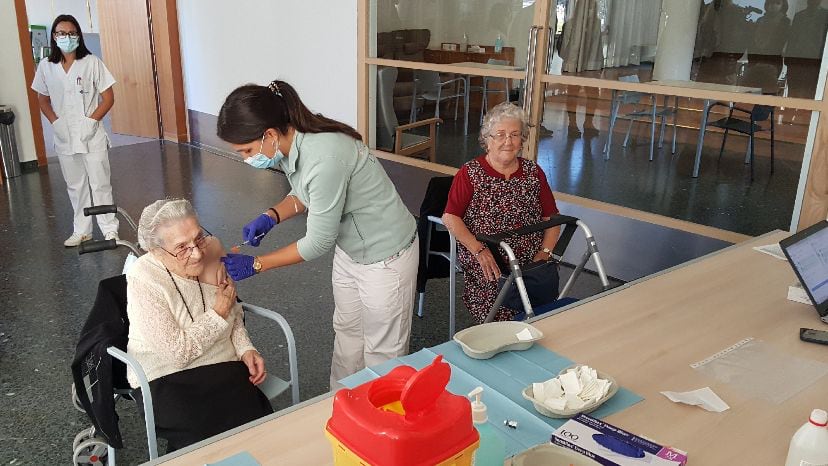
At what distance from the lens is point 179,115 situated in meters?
7.27

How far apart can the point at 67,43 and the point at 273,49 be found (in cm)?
206

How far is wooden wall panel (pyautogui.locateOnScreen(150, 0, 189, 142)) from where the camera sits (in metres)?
6.90

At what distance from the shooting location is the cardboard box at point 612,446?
130 cm

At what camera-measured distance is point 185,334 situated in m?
1.98

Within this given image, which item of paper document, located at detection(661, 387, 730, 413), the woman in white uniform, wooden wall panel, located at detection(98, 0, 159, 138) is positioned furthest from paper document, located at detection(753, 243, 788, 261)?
wooden wall panel, located at detection(98, 0, 159, 138)

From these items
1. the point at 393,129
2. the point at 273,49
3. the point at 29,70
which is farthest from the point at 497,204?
the point at 29,70

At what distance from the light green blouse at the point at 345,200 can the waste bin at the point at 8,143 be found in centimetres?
482

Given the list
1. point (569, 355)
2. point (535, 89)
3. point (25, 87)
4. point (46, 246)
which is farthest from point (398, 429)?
point (25, 87)

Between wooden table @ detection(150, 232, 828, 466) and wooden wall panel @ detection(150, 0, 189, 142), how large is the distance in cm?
605

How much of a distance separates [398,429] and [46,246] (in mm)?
4157

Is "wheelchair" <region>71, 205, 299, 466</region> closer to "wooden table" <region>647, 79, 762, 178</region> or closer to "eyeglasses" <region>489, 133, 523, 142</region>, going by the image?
"eyeglasses" <region>489, 133, 523, 142</region>

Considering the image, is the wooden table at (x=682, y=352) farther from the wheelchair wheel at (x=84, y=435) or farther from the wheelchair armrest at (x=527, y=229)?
the wheelchair wheel at (x=84, y=435)

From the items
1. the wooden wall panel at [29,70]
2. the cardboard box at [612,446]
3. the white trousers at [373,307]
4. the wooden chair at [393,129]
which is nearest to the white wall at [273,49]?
the wooden chair at [393,129]

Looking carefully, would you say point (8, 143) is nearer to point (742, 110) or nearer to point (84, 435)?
point (84, 435)
